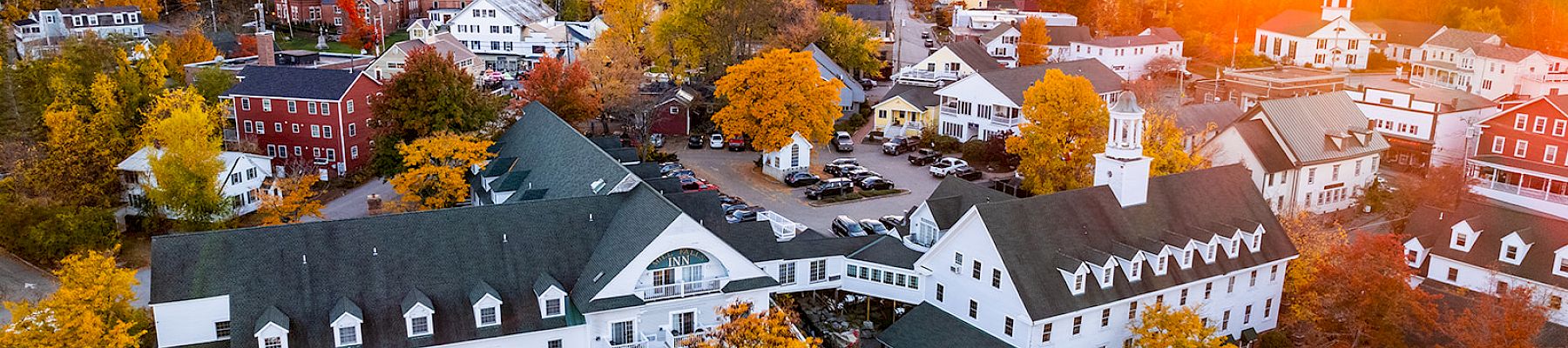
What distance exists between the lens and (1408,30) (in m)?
101

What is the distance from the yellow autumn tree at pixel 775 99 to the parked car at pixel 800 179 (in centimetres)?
175

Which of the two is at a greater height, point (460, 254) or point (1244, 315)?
point (460, 254)

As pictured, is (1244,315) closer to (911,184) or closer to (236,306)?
(911,184)

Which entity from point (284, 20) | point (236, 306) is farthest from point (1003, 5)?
point (236, 306)

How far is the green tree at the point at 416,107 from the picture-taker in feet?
177

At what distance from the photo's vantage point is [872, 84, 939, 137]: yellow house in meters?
70.6

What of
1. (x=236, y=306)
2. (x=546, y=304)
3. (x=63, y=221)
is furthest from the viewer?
(x=63, y=221)

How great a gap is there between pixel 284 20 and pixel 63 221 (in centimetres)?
7729

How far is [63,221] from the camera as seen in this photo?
48094 mm

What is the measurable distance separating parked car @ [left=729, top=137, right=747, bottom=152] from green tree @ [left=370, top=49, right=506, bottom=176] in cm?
1621

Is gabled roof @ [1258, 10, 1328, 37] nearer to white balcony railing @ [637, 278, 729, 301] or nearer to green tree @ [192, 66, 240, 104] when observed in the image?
white balcony railing @ [637, 278, 729, 301]

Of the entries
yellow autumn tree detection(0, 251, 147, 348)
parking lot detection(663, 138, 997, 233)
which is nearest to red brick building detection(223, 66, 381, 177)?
parking lot detection(663, 138, 997, 233)

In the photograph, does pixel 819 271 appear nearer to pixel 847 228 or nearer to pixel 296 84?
pixel 847 228

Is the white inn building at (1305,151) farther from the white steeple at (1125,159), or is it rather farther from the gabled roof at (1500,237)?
the white steeple at (1125,159)
